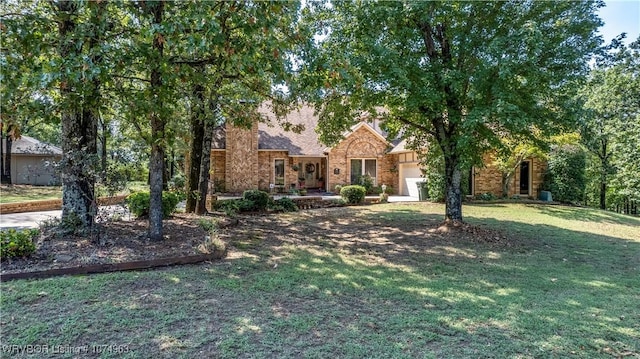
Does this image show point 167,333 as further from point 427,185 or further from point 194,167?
point 427,185

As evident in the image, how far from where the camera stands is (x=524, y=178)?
20312mm

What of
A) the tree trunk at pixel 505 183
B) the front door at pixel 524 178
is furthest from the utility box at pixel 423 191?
the front door at pixel 524 178

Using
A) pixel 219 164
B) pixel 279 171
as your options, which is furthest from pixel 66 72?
pixel 279 171

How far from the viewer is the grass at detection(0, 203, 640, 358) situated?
339 cm

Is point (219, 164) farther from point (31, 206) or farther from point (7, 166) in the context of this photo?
point (7, 166)

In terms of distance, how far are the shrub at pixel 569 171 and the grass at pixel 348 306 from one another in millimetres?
11896

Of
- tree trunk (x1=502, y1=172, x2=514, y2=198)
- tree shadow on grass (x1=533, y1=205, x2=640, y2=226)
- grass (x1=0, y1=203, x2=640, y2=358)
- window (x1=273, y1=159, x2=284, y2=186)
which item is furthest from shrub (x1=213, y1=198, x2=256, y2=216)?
tree trunk (x1=502, y1=172, x2=514, y2=198)

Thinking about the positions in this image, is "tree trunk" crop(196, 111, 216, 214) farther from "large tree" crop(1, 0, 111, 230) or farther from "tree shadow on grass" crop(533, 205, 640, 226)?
"tree shadow on grass" crop(533, 205, 640, 226)

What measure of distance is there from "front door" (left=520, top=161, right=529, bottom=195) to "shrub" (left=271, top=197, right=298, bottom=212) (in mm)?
13888

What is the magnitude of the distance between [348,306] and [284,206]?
10877 millimetres

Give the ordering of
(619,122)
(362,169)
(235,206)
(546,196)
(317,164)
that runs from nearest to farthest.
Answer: (235,206), (619,122), (546,196), (362,169), (317,164)

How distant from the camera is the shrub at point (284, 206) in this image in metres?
14.9

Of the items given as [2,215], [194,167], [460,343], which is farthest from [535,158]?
[2,215]

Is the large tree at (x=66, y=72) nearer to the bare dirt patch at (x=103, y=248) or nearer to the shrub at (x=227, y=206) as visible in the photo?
the bare dirt patch at (x=103, y=248)
